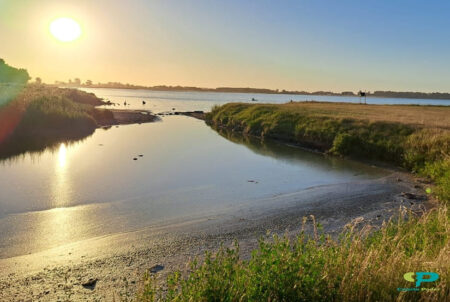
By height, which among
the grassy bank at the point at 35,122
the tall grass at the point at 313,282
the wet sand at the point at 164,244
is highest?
the grassy bank at the point at 35,122

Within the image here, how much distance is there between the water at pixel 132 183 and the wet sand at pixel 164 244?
95cm

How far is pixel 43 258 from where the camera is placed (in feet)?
33.3

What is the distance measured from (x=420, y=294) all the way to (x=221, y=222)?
8.46 metres

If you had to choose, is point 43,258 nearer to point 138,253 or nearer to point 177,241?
point 138,253

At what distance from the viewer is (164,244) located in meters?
11.3

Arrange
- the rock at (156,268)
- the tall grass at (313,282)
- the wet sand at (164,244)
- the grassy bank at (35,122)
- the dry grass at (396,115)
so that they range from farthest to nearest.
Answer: the dry grass at (396,115), the grassy bank at (35,122), the rock at (156,268), the wet sand at (164,244), the tall grass at (313,282)

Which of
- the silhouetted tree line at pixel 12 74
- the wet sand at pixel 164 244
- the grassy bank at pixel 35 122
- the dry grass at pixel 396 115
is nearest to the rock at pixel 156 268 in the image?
the wet sand at pixel 164 244

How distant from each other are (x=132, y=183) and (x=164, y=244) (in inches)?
354

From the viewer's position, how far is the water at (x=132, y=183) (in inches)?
514

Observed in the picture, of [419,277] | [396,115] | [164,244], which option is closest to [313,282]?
[419,277]

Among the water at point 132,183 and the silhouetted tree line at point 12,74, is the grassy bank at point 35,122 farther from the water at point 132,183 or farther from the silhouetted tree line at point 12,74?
the silhouetted tree line at point 12,74

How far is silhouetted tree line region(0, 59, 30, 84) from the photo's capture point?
10644 cm

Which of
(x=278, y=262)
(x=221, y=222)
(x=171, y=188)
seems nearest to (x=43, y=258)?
(x=221, y=222)

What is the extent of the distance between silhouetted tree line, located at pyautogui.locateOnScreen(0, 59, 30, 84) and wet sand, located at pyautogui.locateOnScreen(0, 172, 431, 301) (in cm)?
10934
